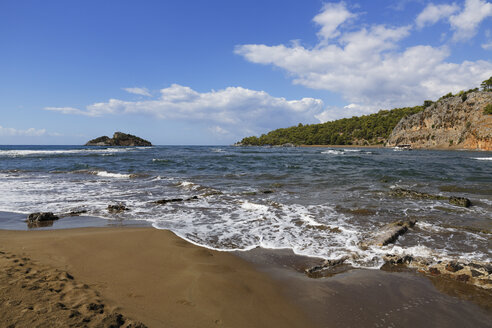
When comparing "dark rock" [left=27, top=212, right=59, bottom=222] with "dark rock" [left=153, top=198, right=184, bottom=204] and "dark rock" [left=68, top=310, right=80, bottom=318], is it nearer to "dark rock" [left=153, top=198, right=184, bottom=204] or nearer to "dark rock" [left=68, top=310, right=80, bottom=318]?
"dark rock" [left=153, top=198, right=184, bottom=204]

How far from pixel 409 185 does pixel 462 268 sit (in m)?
9.71

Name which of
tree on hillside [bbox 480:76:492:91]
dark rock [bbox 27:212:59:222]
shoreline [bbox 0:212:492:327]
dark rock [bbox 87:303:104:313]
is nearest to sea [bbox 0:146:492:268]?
shoreline [bbox 0:212:492:327]

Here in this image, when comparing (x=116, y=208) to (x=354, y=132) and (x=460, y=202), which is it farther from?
(x=354, y=132)

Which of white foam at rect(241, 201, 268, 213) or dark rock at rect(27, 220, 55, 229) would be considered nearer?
dark rock at rect(27, 220, 55, 229)

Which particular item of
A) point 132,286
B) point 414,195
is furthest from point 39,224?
point 414,195

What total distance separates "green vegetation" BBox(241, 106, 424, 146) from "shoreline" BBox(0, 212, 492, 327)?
4700 inches

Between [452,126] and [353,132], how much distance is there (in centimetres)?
5781

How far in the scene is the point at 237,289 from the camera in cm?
346

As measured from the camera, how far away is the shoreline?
2.81 m

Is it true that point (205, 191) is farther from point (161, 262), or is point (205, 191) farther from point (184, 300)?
point (184, 300)

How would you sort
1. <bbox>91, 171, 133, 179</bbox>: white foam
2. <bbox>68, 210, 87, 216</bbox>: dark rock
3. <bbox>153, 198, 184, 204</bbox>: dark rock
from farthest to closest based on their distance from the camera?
<bbox>91, 171, 133, 179</bbox>: white foam → <bbox>153, 198, 184, 204</bbox>: dark rock → <bbox>68, 210, 87, 216</bbox>: dark rock

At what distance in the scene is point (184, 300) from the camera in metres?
3.07

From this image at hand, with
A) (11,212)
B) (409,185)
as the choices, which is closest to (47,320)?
(11,212)

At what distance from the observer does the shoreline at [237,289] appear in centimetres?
281
